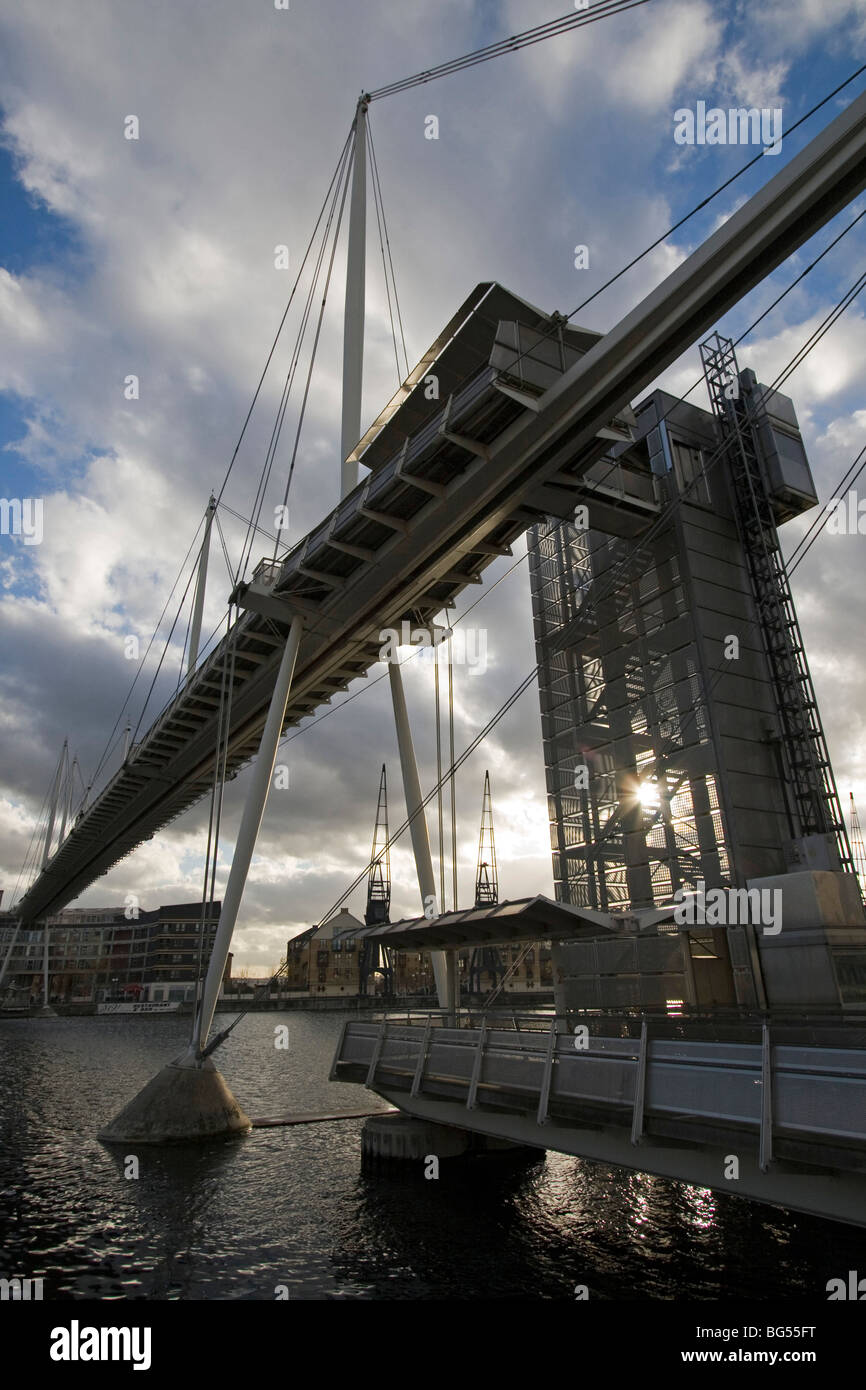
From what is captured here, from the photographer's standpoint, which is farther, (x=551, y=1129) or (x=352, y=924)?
(x=352, y=924)

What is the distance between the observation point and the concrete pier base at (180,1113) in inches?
745

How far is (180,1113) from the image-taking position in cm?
1916

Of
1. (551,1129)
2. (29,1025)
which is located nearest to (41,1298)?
(551,1129)

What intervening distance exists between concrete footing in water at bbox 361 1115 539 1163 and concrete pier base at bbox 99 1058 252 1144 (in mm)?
4783

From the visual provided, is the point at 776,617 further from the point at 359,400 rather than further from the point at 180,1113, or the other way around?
the point at 180,1113

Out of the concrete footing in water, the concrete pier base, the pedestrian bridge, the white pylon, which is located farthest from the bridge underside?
the concrete footing in water

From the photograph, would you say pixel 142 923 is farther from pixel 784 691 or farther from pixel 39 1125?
pixel 784 691

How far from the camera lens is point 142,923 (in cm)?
14800

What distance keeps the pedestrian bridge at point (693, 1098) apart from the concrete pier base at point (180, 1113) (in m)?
9.18

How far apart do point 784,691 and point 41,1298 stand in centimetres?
2038

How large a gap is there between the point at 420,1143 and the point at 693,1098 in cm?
1009

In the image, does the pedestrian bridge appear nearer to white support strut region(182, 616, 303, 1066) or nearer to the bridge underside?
white support strut region(182, 616, 303, 1066)

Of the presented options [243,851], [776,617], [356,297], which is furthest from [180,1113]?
[356,297]
